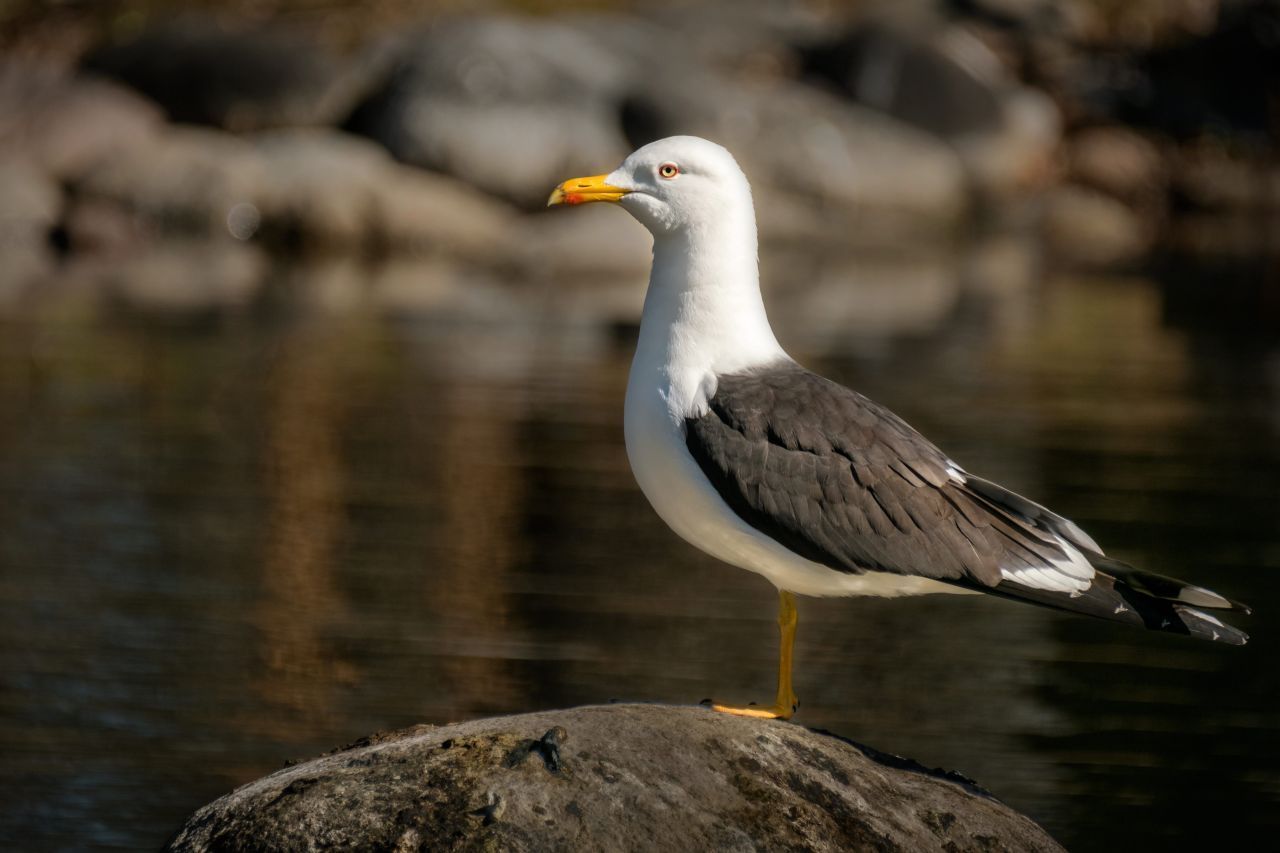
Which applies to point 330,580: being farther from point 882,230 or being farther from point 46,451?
point 882,230

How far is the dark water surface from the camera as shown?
9.77 metres

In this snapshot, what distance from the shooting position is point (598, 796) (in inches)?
247

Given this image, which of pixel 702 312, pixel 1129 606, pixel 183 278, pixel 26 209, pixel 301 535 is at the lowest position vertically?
pixel 183 278

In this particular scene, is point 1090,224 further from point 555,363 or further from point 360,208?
point 555,363

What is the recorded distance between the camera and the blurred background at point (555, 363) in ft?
34.2

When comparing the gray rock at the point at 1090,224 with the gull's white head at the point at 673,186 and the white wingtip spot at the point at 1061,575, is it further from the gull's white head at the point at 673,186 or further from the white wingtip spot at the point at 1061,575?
the white wingtip spot at the point at 1061,575

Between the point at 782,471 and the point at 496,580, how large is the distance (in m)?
5.99

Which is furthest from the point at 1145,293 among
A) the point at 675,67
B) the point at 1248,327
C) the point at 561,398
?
the point at 561,398

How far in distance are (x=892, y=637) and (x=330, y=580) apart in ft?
11.3

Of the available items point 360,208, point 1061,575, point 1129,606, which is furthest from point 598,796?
point 360,208

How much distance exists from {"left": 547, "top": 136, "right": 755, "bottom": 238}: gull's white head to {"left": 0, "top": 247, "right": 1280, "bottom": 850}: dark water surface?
3.45m

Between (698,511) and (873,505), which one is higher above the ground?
(873,505)

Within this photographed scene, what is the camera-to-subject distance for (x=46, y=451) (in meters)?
16.3

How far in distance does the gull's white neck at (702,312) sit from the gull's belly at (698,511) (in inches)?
4.4
